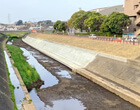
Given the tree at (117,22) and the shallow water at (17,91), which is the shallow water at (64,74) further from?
the tree at (117,22)

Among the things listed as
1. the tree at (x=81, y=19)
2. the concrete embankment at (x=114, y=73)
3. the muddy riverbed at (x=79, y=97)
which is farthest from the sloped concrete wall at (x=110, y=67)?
the tree at (x=81, y=19)

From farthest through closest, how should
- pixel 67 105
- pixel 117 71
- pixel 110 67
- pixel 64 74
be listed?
1. pixel 64 74
2. pixel 110 67
3. pixel 117 71
4. pixel 67 105

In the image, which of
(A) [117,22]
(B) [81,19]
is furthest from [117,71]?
(B) [81,19]

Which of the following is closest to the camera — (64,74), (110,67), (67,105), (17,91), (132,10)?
(67,105)

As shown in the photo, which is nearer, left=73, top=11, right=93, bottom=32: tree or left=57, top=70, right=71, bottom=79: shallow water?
left=57, top=70, right=71, bottom=79: shallow water

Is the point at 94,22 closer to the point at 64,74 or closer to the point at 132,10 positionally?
the point at 132,10

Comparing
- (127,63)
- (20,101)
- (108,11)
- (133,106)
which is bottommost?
(133,106)

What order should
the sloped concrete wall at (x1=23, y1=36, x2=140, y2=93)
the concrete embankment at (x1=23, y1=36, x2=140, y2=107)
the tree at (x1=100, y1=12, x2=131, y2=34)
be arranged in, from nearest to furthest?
the concrete embankment at (x1=23, y1=36, x2=140, y2=107) → the sloped concrete wall at (x1=23, y1=36, x2=140, y2=93) → the tree at (x1=100, y1=12, x2=131, y2=34)

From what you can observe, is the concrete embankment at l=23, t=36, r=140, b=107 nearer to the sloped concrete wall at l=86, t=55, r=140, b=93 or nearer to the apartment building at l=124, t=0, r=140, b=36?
the sloped concrete wall at l=86, t=55, r=140, b=93

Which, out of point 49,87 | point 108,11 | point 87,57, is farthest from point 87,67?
point 108,11

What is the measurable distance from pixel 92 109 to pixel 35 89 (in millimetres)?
9411

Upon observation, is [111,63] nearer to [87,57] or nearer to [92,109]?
[87,57]

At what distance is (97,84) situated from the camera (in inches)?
1016

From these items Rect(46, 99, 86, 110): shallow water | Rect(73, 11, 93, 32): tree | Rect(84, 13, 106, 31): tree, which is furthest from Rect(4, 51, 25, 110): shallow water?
Rect(73, 11, 93, 32): tree
